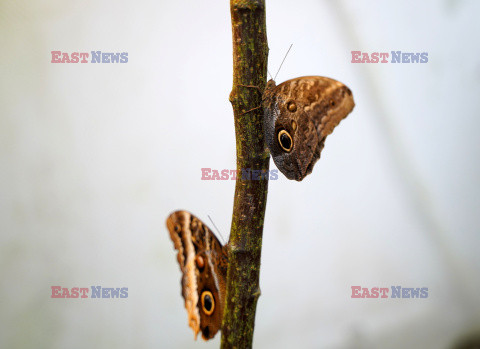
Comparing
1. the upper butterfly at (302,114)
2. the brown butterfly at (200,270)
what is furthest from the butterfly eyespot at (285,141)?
the brown butterfly at (200,270)

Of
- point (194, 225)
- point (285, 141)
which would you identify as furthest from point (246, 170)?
point (194, 225)

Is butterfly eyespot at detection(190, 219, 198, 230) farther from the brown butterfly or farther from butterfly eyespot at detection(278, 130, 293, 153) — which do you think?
butterfly eyespot at detection(278, 130, 293, 153)

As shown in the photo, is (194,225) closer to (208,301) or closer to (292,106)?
(208,301)

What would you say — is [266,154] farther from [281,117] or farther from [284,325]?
[284,325]

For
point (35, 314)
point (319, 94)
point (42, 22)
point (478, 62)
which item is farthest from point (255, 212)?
point (478, 62)

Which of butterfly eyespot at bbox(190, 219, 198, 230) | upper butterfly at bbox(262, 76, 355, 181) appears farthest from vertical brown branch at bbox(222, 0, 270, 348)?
butterfly eyespot at bbox(190, 219, 198, 230)

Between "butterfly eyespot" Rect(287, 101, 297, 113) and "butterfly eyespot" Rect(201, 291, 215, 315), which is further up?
"butterfly eyespot" Rect(287, 101, 297, 113)

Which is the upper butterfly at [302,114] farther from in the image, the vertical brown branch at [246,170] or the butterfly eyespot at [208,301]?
the butterfly eyespot at [208,301]
